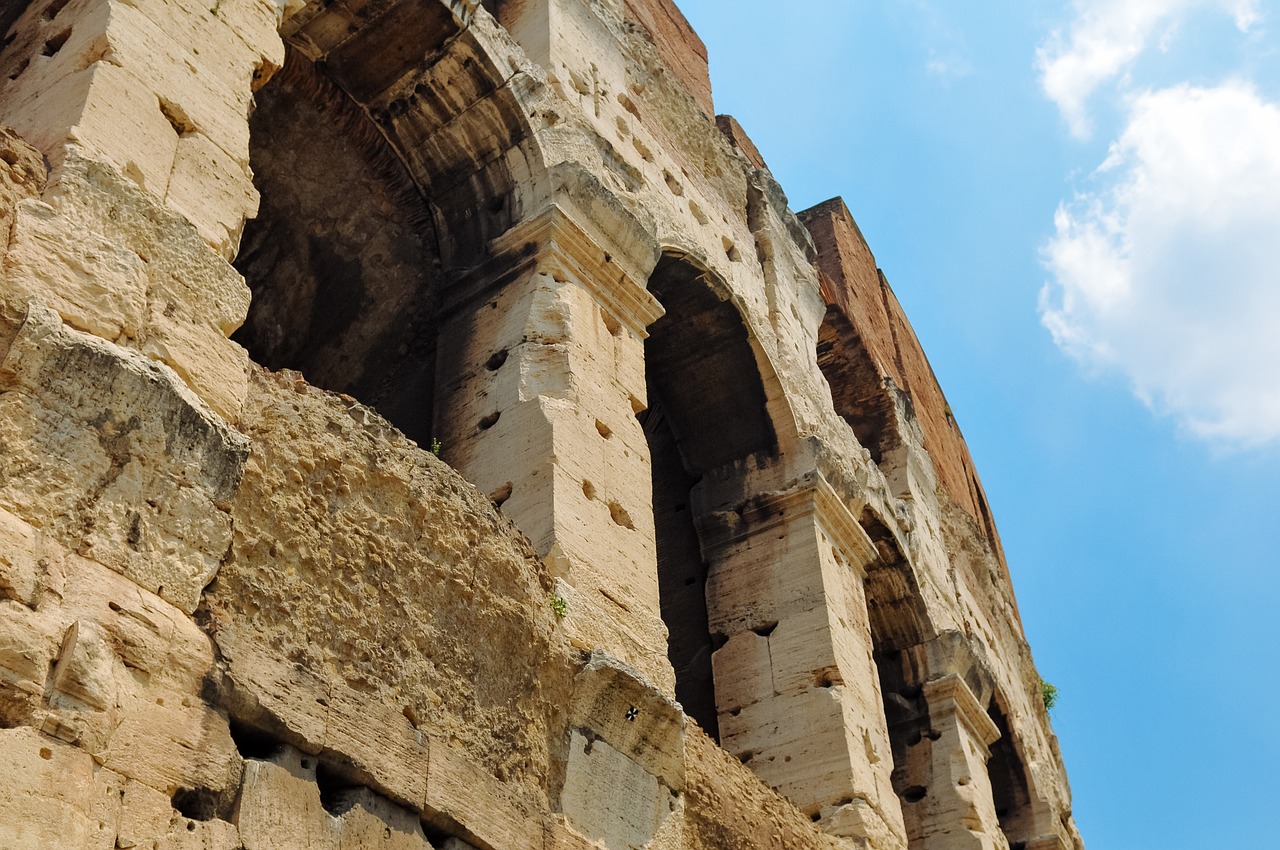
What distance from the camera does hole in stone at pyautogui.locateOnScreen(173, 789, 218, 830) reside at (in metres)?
3.57

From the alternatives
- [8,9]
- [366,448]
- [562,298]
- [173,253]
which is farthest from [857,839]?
[8,9]

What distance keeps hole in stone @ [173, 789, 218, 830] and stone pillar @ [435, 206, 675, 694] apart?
6.49 feet

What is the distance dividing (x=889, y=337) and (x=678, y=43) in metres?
4.34

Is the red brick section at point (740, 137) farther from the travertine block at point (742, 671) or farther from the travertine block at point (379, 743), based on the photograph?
the travertine block at point (379, 743)

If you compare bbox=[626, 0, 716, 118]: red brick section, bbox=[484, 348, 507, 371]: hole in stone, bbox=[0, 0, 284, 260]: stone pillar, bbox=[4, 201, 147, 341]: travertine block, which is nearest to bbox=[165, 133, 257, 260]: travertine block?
bbox=[0, 0, 284, 260]: stone pillar

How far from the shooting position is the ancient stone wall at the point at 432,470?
3.70 metres

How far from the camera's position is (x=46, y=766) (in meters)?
3.23

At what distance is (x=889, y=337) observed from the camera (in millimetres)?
14320

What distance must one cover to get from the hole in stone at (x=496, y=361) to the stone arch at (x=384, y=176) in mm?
605

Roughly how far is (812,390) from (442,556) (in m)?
5.55

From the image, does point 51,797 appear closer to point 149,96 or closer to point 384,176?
point 149,96

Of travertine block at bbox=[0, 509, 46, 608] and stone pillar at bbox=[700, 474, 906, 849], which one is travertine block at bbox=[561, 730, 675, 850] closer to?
travertine block at bbox=[0, 509, 46, 608]

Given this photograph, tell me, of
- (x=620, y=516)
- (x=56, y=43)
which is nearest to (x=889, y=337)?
(x=620, y=516)

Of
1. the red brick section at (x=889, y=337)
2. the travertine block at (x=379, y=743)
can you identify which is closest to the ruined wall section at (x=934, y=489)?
the red brick section at (x=889, y=337)
